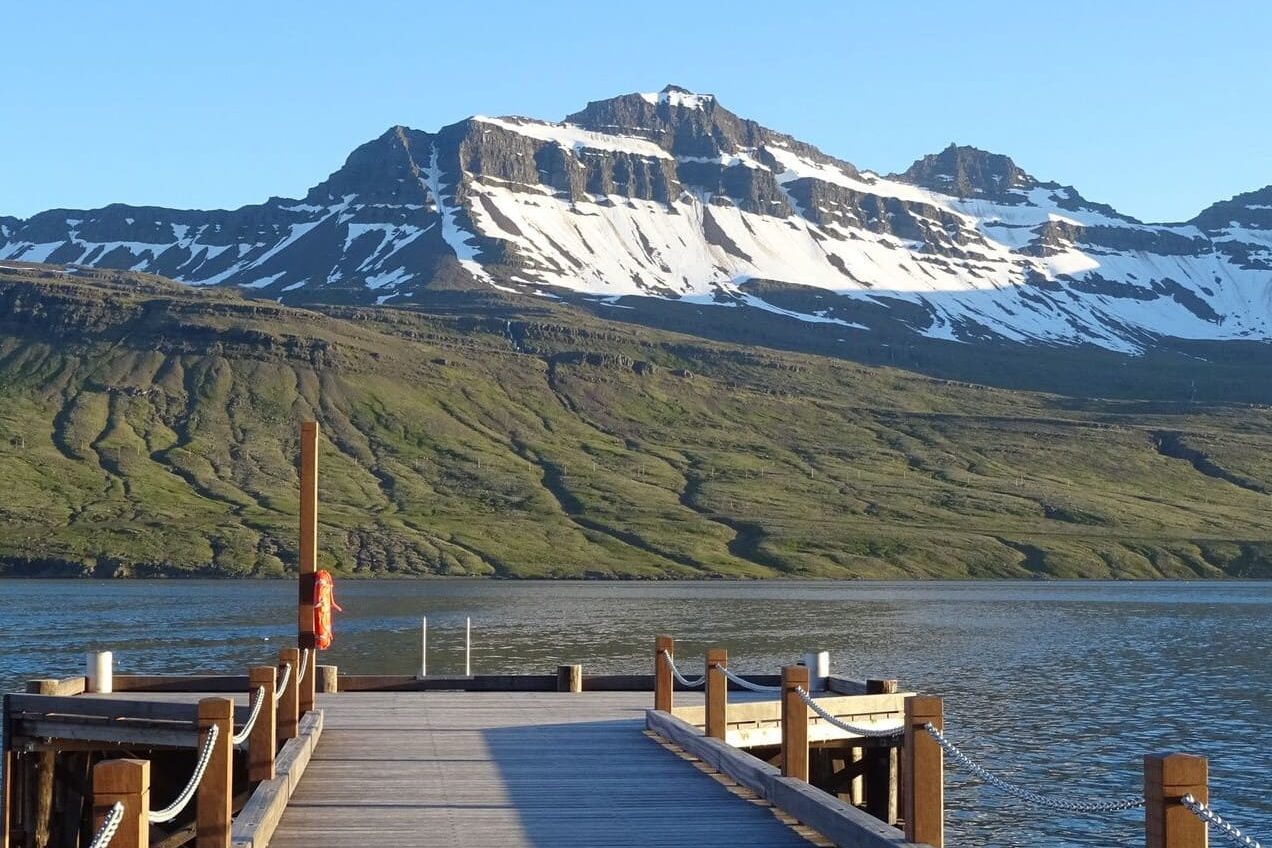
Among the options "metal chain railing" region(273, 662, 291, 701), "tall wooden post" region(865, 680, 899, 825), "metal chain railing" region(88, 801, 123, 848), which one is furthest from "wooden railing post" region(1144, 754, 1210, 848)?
"tall wooden post" region(865, 680, 899, 825)

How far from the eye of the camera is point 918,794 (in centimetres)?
1577

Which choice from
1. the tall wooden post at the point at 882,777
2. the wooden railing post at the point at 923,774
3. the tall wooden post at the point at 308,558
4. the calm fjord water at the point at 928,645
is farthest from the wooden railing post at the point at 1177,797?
the calm fjord water at the point at 928,645

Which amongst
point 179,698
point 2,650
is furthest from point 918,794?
point 2,650

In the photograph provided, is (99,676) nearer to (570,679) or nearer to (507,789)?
(570,679)

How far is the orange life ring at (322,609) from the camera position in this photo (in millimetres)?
29031

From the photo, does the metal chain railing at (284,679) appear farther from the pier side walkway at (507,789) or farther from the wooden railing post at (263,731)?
the wooden railing post at (263,731)

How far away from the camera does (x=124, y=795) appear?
11.4m

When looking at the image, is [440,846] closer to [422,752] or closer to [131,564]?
[422,752]

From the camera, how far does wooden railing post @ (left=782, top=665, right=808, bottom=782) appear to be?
20.4m

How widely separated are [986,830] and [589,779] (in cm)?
1712

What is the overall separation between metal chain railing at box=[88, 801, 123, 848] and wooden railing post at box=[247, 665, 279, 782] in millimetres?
9518

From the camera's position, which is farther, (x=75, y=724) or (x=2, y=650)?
(x=2, y=650)

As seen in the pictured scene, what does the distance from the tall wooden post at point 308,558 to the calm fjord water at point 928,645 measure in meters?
15.0

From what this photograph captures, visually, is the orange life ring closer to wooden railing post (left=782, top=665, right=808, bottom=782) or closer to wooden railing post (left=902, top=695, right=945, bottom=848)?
wooden railing post (left=782, top=665, right=808, bottom=782)
